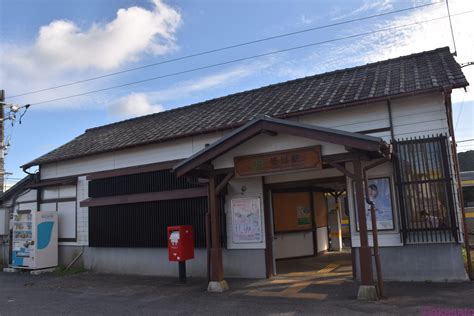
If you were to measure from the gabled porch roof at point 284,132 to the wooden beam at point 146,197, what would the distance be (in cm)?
196

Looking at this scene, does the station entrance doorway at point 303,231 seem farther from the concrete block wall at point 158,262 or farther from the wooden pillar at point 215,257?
the wooden pillar at point 215,257

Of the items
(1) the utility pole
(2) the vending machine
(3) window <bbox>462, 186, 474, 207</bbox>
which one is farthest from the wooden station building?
(1) the utility pole

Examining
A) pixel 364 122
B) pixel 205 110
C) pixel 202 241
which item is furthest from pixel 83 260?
pixel 364 122

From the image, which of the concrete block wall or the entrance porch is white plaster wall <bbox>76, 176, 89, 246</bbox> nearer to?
the concrete block wall

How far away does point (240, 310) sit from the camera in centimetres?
737

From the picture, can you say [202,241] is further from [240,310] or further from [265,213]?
[240,310]

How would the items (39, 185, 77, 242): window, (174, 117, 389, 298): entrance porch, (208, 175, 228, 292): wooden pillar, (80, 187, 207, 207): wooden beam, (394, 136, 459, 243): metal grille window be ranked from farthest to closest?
(39, 185, 77, 242): window
(80, 187, 207, 207): wooden beam
(208, 175, 228, 292): wooden pillar
(394, 136, 459, 243): metal grille window
(174, 117, 389, 298): entrance porch

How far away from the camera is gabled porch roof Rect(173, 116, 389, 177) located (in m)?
7.50

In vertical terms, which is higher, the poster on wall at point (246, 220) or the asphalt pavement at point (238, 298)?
the poster on wall at point (246, 220)

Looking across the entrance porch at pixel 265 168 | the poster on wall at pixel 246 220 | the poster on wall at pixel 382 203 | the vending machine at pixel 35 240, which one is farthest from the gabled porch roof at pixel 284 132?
the vending machine at pixel 35 240

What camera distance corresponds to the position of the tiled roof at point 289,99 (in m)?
9.48

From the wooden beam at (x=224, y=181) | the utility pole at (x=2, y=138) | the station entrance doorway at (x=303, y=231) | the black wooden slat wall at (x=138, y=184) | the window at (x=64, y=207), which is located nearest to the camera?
the wooden beam at (x=224, y=181)

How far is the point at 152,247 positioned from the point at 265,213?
149 inches

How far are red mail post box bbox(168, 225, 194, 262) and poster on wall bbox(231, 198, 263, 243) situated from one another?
1.16m
